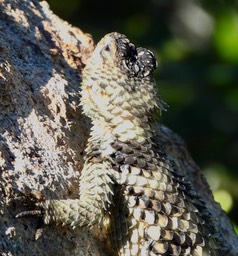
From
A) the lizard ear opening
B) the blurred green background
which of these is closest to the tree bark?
the lizard ear opening

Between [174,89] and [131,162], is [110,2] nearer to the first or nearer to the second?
[174,89]

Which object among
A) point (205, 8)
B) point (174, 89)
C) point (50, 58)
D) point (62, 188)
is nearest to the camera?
point (62, 188)

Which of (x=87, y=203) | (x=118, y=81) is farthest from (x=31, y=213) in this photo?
(x=118, y=81)

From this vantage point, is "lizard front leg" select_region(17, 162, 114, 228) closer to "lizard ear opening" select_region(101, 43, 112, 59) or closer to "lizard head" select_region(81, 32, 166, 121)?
"lizard head" select_region(81, 32, 166, 121)

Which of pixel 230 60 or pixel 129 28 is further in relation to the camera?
pixel 129 28

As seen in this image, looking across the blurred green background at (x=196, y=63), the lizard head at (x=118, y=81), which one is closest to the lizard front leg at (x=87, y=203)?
the lizard head at (x=118, y=81)

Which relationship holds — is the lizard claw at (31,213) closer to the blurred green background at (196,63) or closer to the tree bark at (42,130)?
the tree bark at (42,130)

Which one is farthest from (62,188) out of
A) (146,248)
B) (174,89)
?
(174,89)
